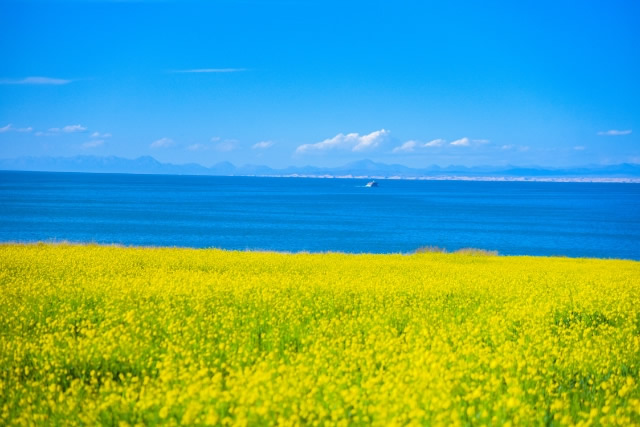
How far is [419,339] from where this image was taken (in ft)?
32.6

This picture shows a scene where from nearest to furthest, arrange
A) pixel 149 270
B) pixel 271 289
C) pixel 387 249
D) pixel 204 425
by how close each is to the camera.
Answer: pixel 204 425 → pixel 271 289 → pixel 149 270 → pixel 387 249

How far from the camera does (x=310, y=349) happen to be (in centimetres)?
930

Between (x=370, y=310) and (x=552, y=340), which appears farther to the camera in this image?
(x=370, y=310)

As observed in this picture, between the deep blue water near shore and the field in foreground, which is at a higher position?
the field in foreground

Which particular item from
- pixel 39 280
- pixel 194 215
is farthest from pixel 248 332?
pixel 194 215

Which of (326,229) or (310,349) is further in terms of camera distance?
(326,229)

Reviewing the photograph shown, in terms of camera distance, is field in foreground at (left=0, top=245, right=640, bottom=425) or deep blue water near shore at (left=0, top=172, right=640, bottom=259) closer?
field in foreground at (left=0, top=245, right=640, bottom=425)

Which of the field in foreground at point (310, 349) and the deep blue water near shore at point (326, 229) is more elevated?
the field in foreground at point (310, 349)

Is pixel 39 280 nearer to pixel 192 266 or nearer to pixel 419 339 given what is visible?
pixel 192 266

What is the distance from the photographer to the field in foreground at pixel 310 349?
6910mm

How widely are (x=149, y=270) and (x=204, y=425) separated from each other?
12644 millimetres

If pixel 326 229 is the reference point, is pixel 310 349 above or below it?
above

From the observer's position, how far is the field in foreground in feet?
22.7

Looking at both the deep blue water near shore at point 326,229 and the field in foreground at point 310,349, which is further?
the deep blue water near shore at point 326,229
